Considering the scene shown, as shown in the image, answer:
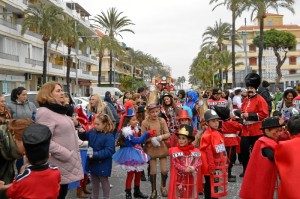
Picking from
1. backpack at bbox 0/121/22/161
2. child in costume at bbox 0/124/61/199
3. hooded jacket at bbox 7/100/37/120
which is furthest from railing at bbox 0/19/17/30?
child in costume at bbox 0/124/61/199

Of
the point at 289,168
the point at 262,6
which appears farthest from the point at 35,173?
the point at 262,6

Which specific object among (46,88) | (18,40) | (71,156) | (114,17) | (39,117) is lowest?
(71,156)

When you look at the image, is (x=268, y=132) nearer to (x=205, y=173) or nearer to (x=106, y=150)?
(x=205, y=173)

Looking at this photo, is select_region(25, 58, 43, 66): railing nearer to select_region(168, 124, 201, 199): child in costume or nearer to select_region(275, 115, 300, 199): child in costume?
select_region(168, 124, 201, 199): child in costume

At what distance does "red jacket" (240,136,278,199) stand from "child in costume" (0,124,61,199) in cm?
211

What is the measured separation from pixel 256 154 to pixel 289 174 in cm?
151

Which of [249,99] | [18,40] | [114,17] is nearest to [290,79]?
[114,17]

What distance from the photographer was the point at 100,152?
6270 mm

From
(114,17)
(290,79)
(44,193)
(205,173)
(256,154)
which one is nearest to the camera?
(44,193)

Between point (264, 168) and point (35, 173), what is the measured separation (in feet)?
7.54

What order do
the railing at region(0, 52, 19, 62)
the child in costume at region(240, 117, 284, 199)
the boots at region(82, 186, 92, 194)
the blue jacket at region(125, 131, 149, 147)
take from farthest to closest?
the railing at region(0, 52, 19, 62) < the boots at region(82, 186, 92, 194) < the blue jacket at region(125, 131, 149, 147) < the child in costume at region(240, 117, 284, 199)

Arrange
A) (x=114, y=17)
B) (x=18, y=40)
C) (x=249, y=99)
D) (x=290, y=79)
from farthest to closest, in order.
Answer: (x=290, y=79), (x=114, y=17), (x=18, y=40), (x=249, y=99)

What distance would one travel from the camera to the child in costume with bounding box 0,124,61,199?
3.66 m

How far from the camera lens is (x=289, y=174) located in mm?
3250
